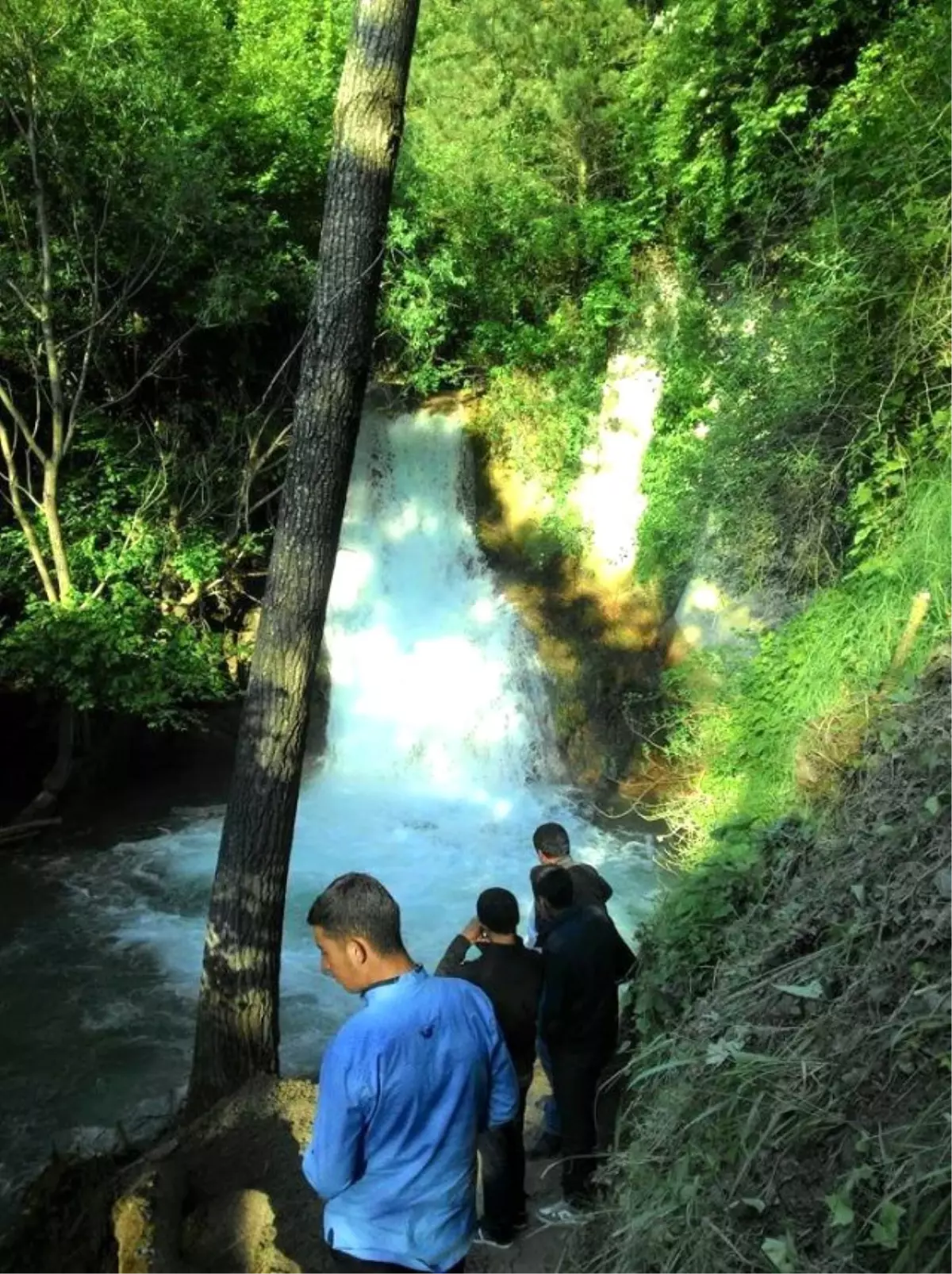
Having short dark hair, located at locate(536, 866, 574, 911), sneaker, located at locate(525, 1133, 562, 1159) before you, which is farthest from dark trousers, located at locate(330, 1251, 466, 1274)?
sneaker, located at locate(525, 1133, 562, 1159)

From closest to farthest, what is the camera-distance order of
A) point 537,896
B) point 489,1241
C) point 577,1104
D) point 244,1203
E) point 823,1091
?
point 823,1091 → point 244,1203 → point 489,1241 → point 577,1104 → point 537,896

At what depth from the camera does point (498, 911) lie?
3.46 meters

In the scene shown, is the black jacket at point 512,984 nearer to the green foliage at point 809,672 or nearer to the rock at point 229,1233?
the rock at point 229,1233

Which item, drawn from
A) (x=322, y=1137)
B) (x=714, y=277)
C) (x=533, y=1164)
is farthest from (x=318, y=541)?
(x=714, y=277)

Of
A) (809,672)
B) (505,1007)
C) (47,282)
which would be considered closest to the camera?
(505,1007)

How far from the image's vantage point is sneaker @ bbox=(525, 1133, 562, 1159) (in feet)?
13.8

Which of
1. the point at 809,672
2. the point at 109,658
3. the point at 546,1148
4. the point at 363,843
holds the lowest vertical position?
the point at 546,1148

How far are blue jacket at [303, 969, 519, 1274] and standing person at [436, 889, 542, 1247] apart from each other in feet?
4.27

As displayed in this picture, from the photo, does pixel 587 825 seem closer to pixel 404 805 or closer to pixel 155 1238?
pixel 404 805

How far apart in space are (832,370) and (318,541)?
3487 millimetres

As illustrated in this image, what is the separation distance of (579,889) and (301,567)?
199 cm

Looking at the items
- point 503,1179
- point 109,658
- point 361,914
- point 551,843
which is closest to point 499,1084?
point 361,914

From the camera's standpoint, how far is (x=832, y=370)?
5520 mm

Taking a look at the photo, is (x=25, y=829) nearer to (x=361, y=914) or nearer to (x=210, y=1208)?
(x=210, y=1208)
